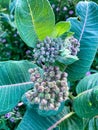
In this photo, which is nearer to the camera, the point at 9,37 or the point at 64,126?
the point at 64,126

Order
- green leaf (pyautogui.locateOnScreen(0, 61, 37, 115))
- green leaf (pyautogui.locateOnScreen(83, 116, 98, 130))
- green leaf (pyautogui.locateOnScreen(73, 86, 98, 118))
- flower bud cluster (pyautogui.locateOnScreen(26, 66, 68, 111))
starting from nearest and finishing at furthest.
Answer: flower bud cluster (pyautogui.locateOnScreen(26, 66, 68, 111)) → green leaf (pyautogui.locateOnScreen(73, 86, 98, 118)) → green leaf (pyautogui.locateOnScreen(0, 61, 37, 115)) → green leaf (pyautogui.locateOnScreen(83, 116, 98, 130))

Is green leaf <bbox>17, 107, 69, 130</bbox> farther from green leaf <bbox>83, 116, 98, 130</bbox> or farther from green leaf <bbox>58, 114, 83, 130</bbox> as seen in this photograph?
green leaf <bbox>83, 116, 98, 130</bbox>

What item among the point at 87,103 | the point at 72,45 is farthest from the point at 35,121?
the point at 72,45

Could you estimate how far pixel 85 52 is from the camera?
1587 mm

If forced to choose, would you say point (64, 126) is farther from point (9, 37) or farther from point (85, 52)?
point (9, 37)

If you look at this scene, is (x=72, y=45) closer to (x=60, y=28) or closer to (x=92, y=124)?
(x=60, y=28)

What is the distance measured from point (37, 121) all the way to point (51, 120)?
7 cm

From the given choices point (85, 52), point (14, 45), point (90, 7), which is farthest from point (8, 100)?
point (14, 45)

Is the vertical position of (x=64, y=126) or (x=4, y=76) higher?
(x=4, y=76)

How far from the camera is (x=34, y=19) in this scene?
130cm

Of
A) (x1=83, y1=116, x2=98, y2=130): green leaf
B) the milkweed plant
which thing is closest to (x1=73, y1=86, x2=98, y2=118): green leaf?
the milkweed plant

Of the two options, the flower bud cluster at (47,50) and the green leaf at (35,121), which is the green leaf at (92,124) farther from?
the flower bud cluster at (47,50)

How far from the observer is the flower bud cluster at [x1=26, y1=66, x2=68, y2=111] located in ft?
4.02

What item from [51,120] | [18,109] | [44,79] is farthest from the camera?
[18,109]
